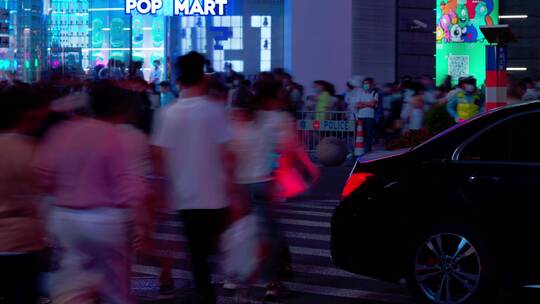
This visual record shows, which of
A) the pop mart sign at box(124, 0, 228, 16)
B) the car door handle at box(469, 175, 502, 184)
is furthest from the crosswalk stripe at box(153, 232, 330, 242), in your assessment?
the pop mart sign at box(124, 0, 228, 16)

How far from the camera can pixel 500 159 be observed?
7.74 m

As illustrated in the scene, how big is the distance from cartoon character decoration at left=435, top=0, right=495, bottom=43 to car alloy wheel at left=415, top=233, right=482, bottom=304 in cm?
2542

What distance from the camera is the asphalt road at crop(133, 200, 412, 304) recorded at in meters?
8.81

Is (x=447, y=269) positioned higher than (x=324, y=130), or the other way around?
(x=324, y=130)

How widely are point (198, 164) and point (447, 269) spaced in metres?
2.08

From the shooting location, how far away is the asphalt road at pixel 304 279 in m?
8.81

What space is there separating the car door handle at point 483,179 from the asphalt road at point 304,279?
1440mm

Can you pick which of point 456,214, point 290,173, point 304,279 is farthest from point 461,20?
point 456,214

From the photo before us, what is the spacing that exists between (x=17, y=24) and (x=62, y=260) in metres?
37.7

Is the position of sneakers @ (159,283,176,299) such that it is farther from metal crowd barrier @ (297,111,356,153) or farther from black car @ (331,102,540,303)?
metal crowd barrier @ (297,111,356,153)

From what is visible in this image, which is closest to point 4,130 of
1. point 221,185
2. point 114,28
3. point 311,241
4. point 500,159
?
point 221,185

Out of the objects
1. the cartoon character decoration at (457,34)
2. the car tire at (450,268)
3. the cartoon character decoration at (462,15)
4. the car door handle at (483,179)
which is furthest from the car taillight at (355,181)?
the cartoon character decoration at (462,15)

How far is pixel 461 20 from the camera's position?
33.0 metres

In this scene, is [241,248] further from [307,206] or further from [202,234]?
[307,206]
